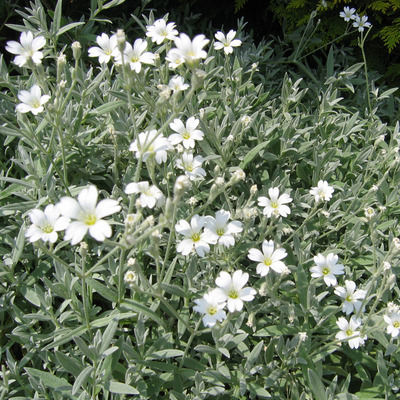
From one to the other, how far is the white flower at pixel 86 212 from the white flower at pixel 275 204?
101 centimetres

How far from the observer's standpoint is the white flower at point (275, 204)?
2.36m

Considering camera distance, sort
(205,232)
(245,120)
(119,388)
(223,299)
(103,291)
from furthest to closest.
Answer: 1. (245,120)
2. (103,291)
3. (205,232)
4. (119,388)
5. (223,299)

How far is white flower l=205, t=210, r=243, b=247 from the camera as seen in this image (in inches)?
82.1

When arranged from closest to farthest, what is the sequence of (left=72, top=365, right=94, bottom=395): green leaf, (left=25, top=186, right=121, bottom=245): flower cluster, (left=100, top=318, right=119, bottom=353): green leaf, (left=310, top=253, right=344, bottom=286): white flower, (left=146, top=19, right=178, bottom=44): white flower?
(left=25, top=186, right=121, bottom=245): flower cluster → (left=72, top=365, right=94, bottom=395): green leaf → (left=100, top=318, right=119, bottom=353): green leaf → (left=310, top=253, right=344, bottom=286): white flower → (left=146, top=19, right=178, bottom=44): white flower

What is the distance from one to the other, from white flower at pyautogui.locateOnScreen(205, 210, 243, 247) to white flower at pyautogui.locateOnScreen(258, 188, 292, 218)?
30cm

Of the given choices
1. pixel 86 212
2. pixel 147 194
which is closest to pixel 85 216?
pixel 86 212

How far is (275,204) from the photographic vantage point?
245 cm

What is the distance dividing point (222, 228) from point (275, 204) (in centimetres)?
45

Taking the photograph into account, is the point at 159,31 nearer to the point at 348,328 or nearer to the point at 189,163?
the point at 189,163

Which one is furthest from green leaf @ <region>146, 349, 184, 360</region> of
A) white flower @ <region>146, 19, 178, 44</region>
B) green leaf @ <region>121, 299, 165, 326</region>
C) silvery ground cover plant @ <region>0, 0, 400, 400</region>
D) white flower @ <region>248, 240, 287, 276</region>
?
white flower @ <region>146, 19, 178, 44</region>

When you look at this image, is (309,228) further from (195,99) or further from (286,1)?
(286,1)

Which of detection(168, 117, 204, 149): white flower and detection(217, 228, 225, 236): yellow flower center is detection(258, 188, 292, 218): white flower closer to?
detection(217, 228, 225, 236): yellow flower center

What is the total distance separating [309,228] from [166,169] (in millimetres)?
1034

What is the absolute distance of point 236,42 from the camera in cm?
306
